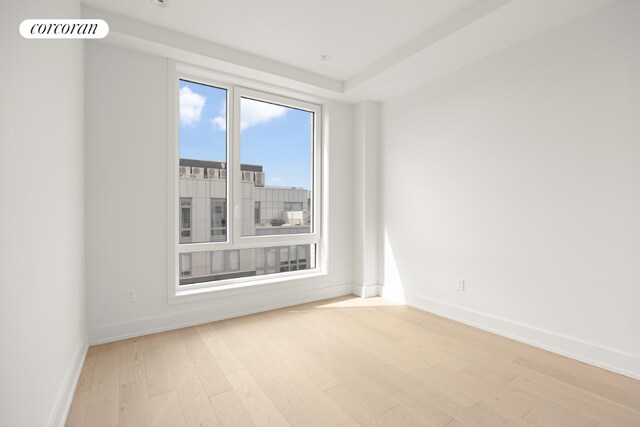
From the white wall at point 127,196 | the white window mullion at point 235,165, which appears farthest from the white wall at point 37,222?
the white window mullion at point 235,165

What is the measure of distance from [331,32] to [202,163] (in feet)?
5.96

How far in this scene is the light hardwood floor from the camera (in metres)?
1.70

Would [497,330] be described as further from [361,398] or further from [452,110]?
[452,110]

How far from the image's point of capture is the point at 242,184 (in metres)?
3.49

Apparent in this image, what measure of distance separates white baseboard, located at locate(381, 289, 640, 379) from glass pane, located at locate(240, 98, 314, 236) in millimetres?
1877

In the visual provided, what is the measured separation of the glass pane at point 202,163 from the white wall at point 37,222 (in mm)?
1086

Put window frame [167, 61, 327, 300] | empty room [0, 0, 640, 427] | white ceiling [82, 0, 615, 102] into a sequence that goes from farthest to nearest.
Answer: window frame [167, 61, 327, 300] < white ceiling [82, 0, 615, 102] < empty room [0, 0, 640, 427]

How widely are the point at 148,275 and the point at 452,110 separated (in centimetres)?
345

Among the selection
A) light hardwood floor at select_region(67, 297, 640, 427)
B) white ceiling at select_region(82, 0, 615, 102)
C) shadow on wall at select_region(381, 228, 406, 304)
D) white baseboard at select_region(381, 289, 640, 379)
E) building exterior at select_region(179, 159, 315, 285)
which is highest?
white ceiling at select_region(82, 0, 615, 102)

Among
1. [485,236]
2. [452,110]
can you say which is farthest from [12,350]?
[452,110]

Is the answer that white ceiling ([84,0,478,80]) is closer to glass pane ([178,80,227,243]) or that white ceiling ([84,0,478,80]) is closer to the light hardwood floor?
glass pane ([178,80,227,243])

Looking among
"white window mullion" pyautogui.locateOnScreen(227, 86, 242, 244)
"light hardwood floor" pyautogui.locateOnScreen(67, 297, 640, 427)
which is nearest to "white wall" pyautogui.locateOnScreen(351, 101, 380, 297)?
"light hardwood floor" pyautogui.locateOnScreen(67, 297, 640, 427)

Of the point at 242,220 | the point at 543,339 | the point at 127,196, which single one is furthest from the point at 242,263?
the point at 543,339

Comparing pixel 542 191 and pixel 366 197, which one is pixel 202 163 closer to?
pixel 366 197
